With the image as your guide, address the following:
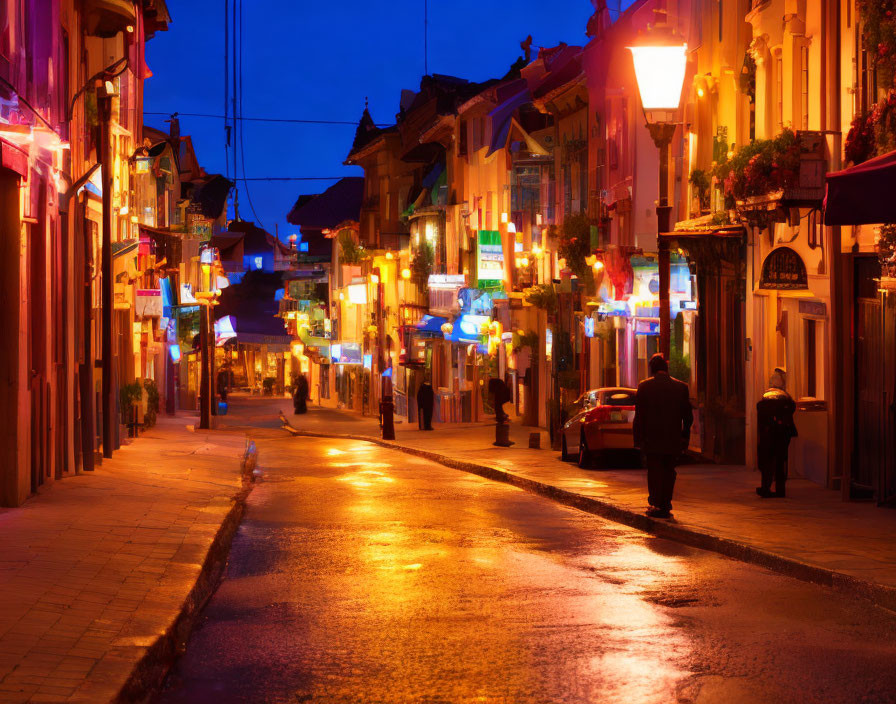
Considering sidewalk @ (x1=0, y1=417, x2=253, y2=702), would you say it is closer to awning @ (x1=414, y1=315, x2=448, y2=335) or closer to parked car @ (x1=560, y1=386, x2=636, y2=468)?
parked car @ (x1=560, y1=386, x2=636, y2=468)

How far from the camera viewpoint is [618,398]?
24.3 meters

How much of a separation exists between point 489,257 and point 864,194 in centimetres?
3179

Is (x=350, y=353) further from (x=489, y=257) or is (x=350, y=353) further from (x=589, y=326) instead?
(x=589, y=326)

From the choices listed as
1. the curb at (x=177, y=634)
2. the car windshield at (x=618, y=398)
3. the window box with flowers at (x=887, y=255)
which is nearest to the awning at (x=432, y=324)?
the car windshield at (x=618, y=398)

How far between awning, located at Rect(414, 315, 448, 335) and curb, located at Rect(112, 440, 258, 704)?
3727cm

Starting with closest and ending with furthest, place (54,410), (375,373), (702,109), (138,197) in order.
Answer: (54,410) → (702,109) → (138,197) → (375,373)

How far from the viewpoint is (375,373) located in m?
68.2

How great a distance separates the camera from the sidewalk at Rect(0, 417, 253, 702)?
24.5 feet

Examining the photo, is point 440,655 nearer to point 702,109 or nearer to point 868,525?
point 868,525

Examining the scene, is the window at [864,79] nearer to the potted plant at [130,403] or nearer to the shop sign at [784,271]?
the shop sign at [784,271]

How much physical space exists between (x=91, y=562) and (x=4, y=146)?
5.21m

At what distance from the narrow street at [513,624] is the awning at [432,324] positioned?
122ft

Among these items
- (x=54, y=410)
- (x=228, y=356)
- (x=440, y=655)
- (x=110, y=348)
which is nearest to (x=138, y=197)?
(x=110, y=348)

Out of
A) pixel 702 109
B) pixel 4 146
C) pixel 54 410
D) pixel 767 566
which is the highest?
pixel 702 109
